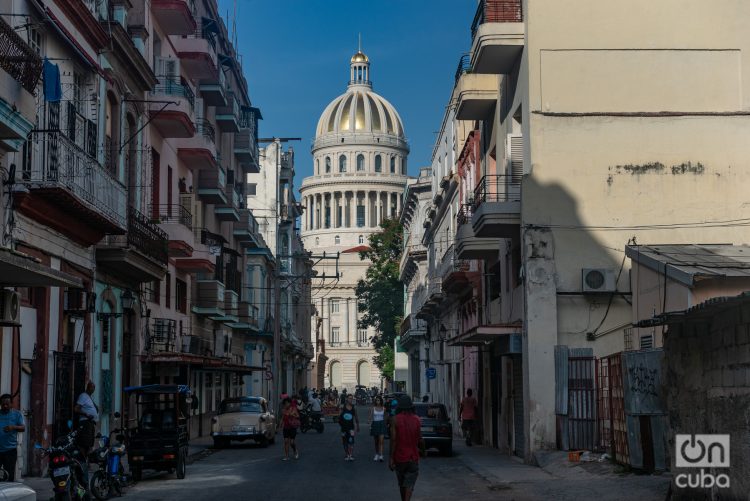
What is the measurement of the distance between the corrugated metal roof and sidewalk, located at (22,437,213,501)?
10693mm

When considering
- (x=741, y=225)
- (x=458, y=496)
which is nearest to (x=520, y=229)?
(x=741, y=225)

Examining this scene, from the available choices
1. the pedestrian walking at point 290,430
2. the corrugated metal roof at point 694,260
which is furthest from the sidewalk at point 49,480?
the corrugated metal roof at point 694,260

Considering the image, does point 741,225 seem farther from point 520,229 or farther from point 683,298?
point 683,298

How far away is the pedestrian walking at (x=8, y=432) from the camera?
1695 centimetres

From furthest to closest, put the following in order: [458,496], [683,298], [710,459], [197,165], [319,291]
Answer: [319,291] → [197,165] → [683,298] → [458,496] → [710,459]

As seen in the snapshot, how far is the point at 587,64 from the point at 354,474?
33.3ft

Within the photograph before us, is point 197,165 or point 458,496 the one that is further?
point 197,165

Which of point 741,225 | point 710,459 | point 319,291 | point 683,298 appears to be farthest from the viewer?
point 319,291

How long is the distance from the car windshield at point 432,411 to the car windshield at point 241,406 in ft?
18.5

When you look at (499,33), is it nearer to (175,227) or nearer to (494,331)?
(494,331)

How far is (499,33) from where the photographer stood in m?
26.3

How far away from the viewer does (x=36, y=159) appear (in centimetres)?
2000

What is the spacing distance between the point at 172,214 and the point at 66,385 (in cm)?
1160

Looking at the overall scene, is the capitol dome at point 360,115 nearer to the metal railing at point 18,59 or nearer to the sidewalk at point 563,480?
the sidewalk at point 563,480
